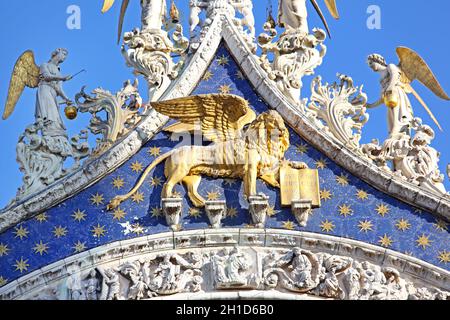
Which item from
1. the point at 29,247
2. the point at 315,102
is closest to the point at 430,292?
the point at 315,102

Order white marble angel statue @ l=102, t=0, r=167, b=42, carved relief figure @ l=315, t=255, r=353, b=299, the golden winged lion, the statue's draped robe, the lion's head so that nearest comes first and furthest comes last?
1. carved relief figure @ l=315, t=255, r=353, b=299
2. the golden winged lion
3. the lion's head
4. the statue's draped robe
5. white marble angel statue @ l=102, t=0, r=167, b=42

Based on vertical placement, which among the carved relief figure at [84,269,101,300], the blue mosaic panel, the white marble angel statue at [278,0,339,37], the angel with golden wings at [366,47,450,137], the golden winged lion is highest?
the white marble angel statue at [278,0,339,37]

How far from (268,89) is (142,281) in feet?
9.00

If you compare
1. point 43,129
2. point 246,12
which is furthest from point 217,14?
point 43,129

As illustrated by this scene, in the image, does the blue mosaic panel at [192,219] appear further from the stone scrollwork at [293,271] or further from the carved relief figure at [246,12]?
the carved relief figure at [246,12]

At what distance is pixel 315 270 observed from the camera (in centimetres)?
1509

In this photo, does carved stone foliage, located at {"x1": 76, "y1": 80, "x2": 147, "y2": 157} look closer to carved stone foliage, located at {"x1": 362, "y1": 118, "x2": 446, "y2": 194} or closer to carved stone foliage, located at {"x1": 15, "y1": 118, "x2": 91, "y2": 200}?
carved stone foliage, located at {"x1": 15, "y1": 118, "x2": 91, "y2": 200}

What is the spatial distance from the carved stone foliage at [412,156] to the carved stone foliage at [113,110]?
94.0 inches

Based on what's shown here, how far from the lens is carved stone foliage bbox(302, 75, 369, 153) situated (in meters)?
16.3

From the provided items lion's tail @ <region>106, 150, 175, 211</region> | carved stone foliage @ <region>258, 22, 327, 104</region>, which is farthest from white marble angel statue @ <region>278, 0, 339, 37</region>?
lion's tail @ <region>106, 150, 175, 211</region>

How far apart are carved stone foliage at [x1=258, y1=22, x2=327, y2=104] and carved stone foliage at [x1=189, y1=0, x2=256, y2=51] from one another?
0.62 feet

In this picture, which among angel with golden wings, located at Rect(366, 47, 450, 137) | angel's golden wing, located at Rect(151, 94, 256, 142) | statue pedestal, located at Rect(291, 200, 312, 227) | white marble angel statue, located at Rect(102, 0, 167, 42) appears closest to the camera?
statue pedestal, located at Rect(291, 200, 312, 227)

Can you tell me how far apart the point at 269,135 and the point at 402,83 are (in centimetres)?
181

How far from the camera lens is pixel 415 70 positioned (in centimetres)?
1711
